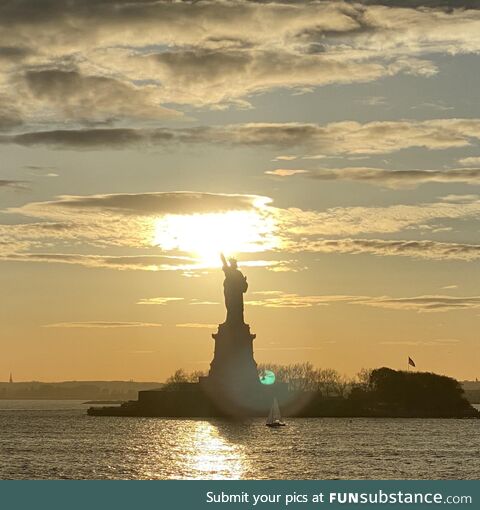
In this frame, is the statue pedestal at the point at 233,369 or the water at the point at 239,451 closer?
the water at the point at 239,451

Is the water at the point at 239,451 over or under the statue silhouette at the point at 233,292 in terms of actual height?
under

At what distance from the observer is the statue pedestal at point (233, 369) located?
141 metres

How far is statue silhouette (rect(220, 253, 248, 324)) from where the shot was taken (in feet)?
461

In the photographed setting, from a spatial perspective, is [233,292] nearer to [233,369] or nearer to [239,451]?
[233,369]

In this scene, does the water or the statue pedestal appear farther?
the statue pedestal

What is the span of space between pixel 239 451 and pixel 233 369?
1862 inches

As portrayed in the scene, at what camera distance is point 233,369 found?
142m

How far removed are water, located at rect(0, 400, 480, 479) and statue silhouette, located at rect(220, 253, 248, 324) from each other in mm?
11372

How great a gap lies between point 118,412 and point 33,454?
8814 cm

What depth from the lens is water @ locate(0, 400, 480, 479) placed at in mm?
77750

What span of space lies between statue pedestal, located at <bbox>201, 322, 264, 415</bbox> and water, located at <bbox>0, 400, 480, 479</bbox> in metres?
3.29

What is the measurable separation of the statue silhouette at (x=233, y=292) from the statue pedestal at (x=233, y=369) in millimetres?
848

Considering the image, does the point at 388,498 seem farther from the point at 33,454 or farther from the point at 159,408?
the point at 159,408

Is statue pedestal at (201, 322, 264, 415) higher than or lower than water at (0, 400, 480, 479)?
higher
